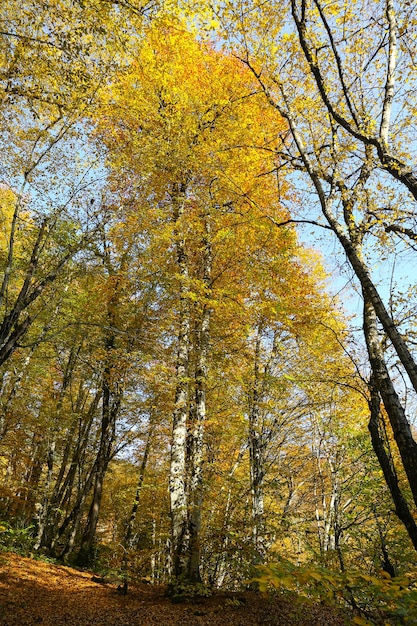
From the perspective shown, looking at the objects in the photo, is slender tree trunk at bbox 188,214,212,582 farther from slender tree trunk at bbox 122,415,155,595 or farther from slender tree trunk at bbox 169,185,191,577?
slender tree trunk at bbox 122,415,155,595

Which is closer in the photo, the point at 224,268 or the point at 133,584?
the point at 133,584

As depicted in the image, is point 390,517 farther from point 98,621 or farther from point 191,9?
point 191,9

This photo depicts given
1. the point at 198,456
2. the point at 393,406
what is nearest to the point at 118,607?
the point at 198,456

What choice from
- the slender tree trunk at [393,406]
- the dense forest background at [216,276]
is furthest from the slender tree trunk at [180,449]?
the slender tree trunk at [393,406]

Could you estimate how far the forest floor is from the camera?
18.2 ft

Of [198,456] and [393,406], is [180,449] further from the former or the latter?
[393,406]

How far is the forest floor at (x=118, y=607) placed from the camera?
5.55m

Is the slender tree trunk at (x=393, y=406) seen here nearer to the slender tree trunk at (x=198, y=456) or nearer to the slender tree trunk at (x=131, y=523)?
the slender tree trunk at (x=198, y=456)

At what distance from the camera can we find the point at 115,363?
392 inches

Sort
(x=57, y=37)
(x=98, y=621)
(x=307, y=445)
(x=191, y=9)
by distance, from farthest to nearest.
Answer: (x=307, y=445), (x=98, y=621), (x=191, y=9), (x=57, y=37)

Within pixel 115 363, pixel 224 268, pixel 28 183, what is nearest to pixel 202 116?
pixel 224 268

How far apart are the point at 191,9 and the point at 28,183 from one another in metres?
3.82

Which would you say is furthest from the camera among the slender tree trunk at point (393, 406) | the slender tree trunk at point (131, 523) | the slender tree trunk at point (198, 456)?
the slender tree trunk at point (131, 523)

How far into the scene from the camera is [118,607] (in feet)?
21.8
